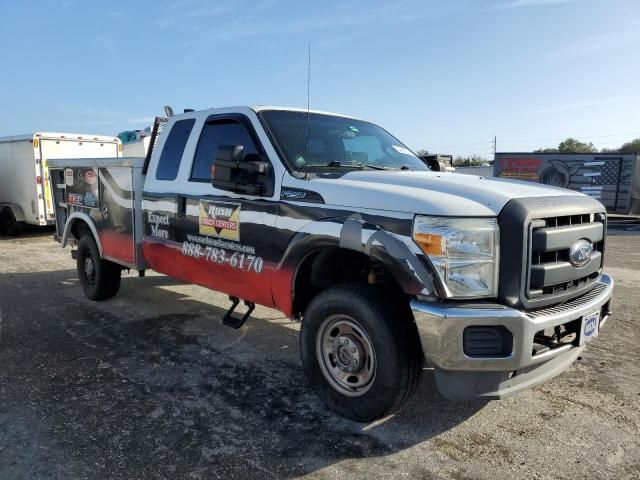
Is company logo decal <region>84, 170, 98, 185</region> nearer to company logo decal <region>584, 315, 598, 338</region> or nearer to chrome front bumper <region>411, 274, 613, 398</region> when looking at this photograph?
chrome front bumper <region>411, 274, 613, 398</region>

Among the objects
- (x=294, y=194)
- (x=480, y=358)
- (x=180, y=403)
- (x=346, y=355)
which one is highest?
(x=294, y=194)

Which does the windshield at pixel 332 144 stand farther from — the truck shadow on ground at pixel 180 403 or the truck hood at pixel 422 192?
the truck shadow on ground at pixel 180 403

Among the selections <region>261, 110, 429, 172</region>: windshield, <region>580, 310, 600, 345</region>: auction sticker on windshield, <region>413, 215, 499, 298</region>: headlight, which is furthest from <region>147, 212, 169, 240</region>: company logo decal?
<region>580, 310, 600, 345</region>: auction sticker on windshield

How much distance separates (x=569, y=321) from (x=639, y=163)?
18.2 meters

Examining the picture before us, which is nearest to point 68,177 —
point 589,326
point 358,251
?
point 358,251

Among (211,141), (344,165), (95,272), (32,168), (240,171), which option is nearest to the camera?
(240,171)

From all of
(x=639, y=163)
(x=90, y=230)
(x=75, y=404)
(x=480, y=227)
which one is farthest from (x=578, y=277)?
(x=639, y=163)

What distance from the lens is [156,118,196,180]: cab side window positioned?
4855mm

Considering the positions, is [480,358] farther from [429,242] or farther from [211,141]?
[211,141]

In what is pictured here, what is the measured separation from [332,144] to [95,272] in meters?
3.90

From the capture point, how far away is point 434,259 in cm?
281

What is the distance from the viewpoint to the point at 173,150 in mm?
4988

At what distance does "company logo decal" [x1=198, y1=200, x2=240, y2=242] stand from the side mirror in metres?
0.28

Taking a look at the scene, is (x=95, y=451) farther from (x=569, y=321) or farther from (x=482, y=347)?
(x=569, y=321)
